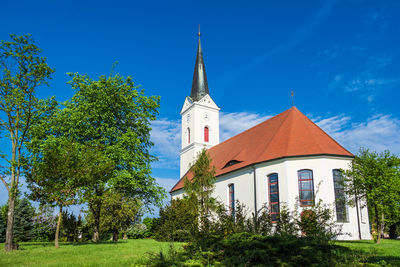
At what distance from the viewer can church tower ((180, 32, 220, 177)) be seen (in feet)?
138

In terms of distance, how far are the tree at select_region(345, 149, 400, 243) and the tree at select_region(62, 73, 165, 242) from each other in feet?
44.1

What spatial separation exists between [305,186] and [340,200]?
2.43 meters

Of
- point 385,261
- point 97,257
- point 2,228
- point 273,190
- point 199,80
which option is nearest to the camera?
point 385,261

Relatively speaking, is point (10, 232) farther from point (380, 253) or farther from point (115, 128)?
point (380, 253)

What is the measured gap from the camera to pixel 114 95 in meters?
21.5

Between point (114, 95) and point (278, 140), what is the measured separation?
1336 centimetres

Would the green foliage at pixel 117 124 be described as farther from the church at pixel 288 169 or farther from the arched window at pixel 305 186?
the arched window at pixel 305 186

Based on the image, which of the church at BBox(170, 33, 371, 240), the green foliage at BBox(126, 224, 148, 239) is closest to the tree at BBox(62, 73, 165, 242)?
the church at BBox(170, 33, 371, 240)

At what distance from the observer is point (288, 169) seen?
22.5m

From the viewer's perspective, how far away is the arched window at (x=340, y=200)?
836 inches

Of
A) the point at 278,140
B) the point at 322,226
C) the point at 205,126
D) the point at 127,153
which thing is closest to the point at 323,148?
the point at 278,140

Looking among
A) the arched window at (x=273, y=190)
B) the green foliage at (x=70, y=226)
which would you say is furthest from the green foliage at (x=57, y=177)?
the arched window at (x=273, y=190)

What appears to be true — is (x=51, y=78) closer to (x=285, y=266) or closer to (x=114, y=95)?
(x=114, y=95)

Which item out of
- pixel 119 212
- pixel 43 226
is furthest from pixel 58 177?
pixel 43 226
